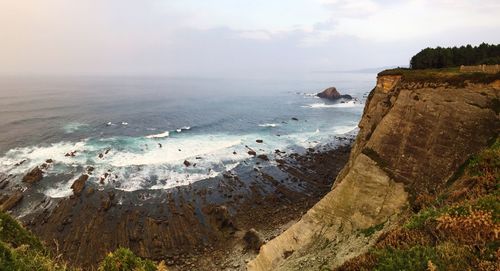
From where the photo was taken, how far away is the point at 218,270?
3362 cm

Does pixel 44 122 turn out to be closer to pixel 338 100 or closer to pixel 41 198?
pixel 41 198

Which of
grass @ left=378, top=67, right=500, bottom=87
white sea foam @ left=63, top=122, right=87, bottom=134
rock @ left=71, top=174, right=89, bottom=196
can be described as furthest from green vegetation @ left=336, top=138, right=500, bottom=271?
white sea foam @ left=63, top=122, right=87, bottom=134

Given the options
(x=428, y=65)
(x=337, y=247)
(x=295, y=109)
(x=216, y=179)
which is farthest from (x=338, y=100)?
(x=337, y=247)

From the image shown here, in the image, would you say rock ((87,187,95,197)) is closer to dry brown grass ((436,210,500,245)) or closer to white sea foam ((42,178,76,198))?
white sea foam ((42,178,76,198))

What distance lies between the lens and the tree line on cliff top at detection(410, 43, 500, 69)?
54.0 metres

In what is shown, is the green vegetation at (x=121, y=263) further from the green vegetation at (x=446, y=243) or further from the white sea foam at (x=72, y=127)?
the white sea foam at (x=72, y=127)

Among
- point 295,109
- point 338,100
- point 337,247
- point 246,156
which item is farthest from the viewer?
point 338,100

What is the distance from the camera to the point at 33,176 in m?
51.4

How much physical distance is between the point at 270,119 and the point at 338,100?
199 feet

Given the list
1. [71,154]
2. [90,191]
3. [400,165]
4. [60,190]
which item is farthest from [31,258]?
[71,154]

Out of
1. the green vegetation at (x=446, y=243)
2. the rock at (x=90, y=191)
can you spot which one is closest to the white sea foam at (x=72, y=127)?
the rock at (x=90, y=191)

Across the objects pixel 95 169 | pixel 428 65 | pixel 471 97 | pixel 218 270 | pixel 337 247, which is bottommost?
pixel 218 270

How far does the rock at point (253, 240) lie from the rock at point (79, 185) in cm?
2657

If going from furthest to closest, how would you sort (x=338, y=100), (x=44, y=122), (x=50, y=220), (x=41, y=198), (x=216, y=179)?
(x=338, y=100), (x=44, y=122), (x=216, y=179), (x=41, y=198), (x=50, y=220)
